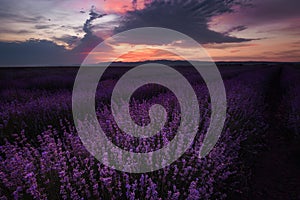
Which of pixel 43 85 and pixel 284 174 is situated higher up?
pixel 43 85

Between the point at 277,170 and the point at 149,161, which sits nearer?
the point at 149,161

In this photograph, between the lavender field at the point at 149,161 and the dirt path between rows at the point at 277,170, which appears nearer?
the lavender field at the point at 149,161

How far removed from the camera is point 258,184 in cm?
346

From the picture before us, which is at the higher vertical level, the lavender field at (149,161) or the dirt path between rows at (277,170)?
the lavender field at (149,161)

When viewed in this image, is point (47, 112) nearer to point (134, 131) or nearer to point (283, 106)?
point (134, 131)

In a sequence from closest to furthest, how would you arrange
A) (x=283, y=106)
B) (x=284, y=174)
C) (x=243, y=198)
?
(x=243, y=198) < (x=284, y=174) < (x=283, y=106)

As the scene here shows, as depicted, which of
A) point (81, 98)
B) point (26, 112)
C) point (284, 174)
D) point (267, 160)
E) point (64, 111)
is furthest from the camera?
point (81, 98)

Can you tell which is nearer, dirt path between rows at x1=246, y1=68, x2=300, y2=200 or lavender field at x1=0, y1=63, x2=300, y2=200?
lavender field at x1=0, y1=63, x2=300, y2=200

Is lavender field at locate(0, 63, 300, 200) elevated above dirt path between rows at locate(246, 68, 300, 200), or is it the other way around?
lavender field at locate(0, 63, 300, 200)

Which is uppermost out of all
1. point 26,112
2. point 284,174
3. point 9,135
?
point 26,112

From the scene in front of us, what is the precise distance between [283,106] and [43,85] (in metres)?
10.7

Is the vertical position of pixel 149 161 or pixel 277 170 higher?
pixel 149 161

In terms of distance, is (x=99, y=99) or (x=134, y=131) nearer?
(x=134, y=131)

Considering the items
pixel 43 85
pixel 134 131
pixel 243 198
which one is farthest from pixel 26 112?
pixel 43 85
